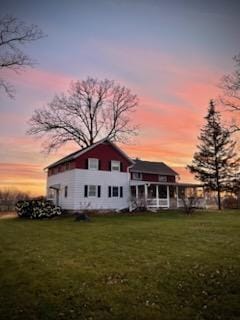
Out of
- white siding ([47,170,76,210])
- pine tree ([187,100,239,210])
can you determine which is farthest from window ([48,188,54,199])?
pine tree ([187,100,239,210])

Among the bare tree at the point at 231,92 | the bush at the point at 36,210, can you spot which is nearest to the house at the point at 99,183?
the bush at the point at 36,210

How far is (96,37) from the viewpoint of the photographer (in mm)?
13445

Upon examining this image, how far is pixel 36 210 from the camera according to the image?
2742cm

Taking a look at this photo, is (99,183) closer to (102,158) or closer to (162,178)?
(102,158)

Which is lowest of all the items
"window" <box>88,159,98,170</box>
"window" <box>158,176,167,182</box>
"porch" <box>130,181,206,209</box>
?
"porch" <box>130,181,206,209</box>

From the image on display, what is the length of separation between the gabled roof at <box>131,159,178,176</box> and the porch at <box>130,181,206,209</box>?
6.65ft

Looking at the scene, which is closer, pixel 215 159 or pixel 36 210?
pixel 36 210

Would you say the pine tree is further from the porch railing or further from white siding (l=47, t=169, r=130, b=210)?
white siding (l=47, t=169, r=130, b=210)

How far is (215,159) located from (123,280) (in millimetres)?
31995

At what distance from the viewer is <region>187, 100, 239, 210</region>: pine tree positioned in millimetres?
36875

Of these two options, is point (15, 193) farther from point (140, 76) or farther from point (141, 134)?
point (140, 76)

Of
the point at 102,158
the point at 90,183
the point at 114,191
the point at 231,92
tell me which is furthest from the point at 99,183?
the point at 231,92

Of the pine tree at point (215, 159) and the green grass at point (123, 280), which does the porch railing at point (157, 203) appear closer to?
the pine tree at point (215, 159)

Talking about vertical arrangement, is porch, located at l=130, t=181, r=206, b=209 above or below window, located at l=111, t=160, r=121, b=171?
below
